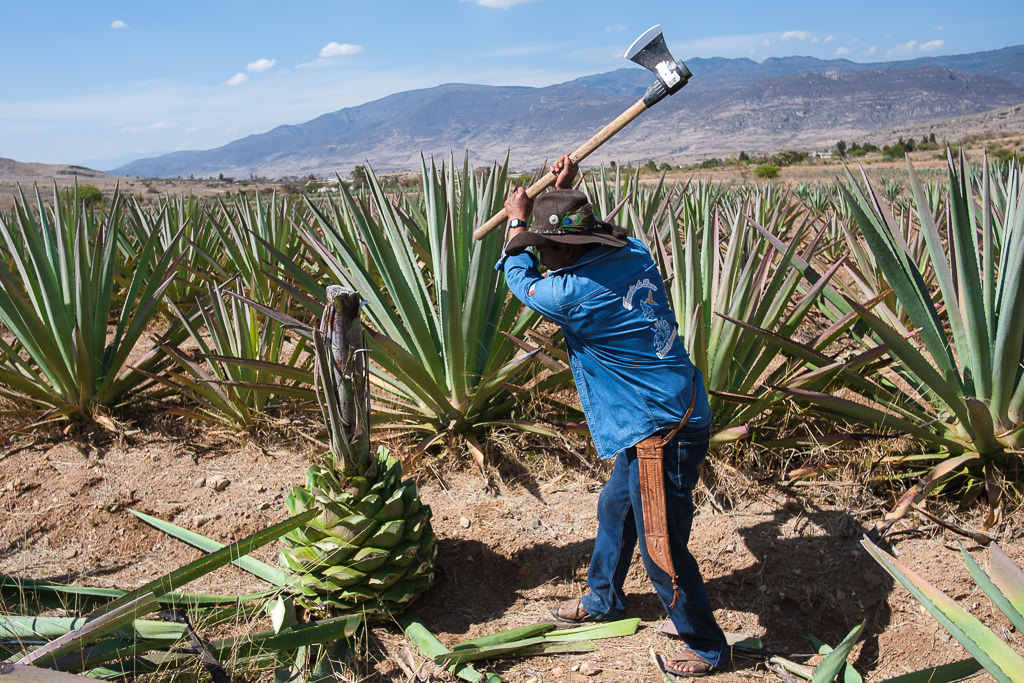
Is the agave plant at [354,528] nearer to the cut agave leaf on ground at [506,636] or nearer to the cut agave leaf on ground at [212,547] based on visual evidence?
the cut agave leaf on ground at [212,547]

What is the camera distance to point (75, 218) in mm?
4754

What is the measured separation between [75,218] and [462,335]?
3.38m

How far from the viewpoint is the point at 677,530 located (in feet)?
7.00

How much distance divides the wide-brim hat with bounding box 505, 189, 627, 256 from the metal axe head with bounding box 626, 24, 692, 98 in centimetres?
52

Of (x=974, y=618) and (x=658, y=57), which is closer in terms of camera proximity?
(x=974, y=618)

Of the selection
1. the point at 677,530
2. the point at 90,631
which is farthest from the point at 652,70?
the point at 90,631

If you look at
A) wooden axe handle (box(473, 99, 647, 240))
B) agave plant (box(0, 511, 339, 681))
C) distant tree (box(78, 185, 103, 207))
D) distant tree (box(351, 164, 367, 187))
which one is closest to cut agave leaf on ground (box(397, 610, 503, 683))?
agave plant (box(0, 511, 339, 681))

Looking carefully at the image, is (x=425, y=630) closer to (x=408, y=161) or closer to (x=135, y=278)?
(x=135, y=278)

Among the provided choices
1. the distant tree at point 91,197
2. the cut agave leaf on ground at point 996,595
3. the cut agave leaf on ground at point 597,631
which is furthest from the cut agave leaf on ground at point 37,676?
the distant tree at point 91,197

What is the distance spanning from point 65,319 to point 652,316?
3074 mm

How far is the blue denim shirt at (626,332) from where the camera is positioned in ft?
6.59

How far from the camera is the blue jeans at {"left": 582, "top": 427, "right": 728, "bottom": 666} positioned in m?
2.09

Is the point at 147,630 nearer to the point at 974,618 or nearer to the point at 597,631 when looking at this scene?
the point at 597,631

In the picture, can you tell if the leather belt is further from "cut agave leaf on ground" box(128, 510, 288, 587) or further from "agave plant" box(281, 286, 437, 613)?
"cut agave leaf on ground" box(128, 510, 288, 587)
